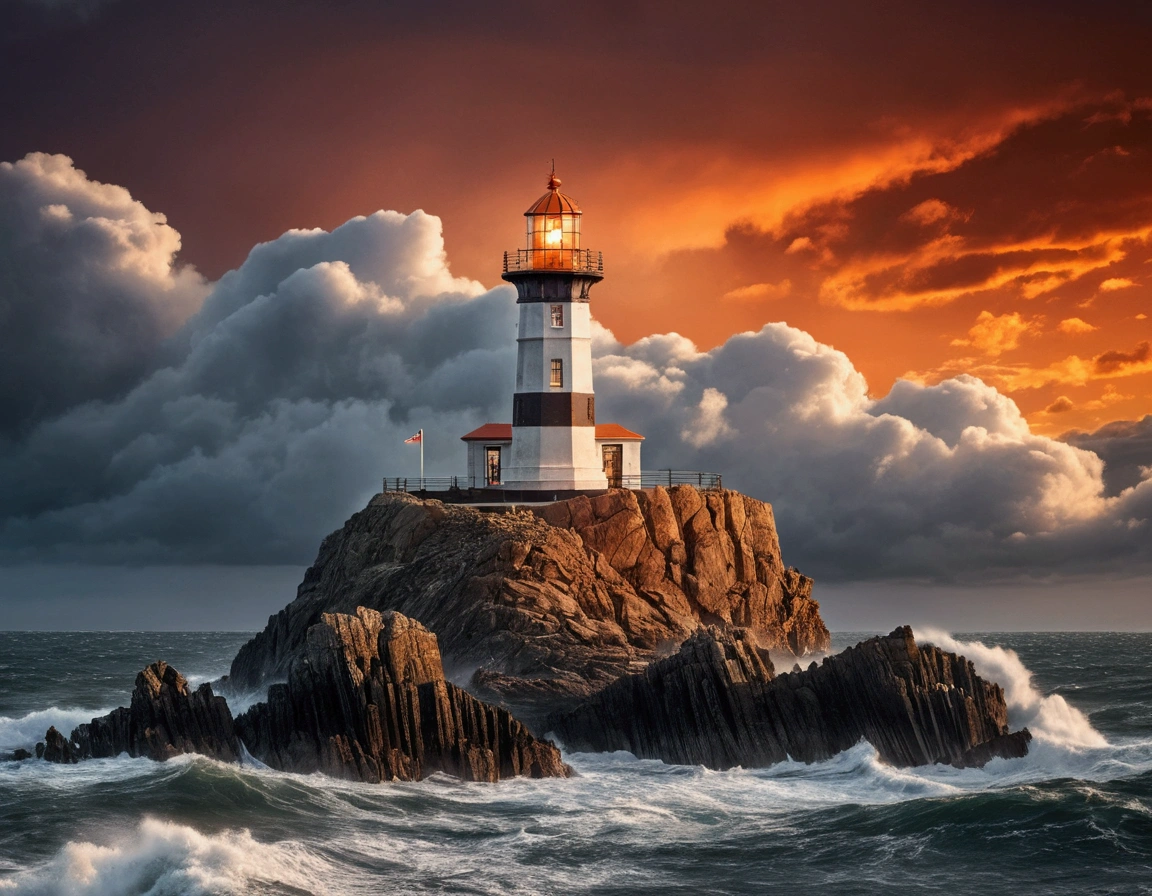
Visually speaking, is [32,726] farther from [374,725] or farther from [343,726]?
[374,725]

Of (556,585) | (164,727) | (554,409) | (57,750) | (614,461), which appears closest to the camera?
(164,727)

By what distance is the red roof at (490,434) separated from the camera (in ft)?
183

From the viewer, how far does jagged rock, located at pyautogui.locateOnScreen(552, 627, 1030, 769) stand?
103ft

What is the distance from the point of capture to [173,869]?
2180 cm

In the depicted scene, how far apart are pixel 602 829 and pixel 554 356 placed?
89.9ft

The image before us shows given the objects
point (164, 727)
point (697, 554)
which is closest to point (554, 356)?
point (697, 554)

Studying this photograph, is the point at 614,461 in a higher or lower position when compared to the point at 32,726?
higher

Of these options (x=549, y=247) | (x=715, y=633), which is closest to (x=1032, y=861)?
(x=715, y=633)

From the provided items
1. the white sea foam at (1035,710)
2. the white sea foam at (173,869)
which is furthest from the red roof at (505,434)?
the white sea foam at (173,869)

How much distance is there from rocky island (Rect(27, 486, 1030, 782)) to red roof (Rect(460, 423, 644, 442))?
11.2 meters

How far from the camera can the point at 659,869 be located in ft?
77.8

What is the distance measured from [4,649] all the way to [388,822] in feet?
272

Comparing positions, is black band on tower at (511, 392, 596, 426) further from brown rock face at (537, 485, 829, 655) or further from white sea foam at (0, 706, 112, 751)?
white sea foam at (0, 706, 112, 751)

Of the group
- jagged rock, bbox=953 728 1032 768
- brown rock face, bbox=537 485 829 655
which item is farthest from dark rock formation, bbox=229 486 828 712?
jagged rock, bbox=953 728 1032 768
